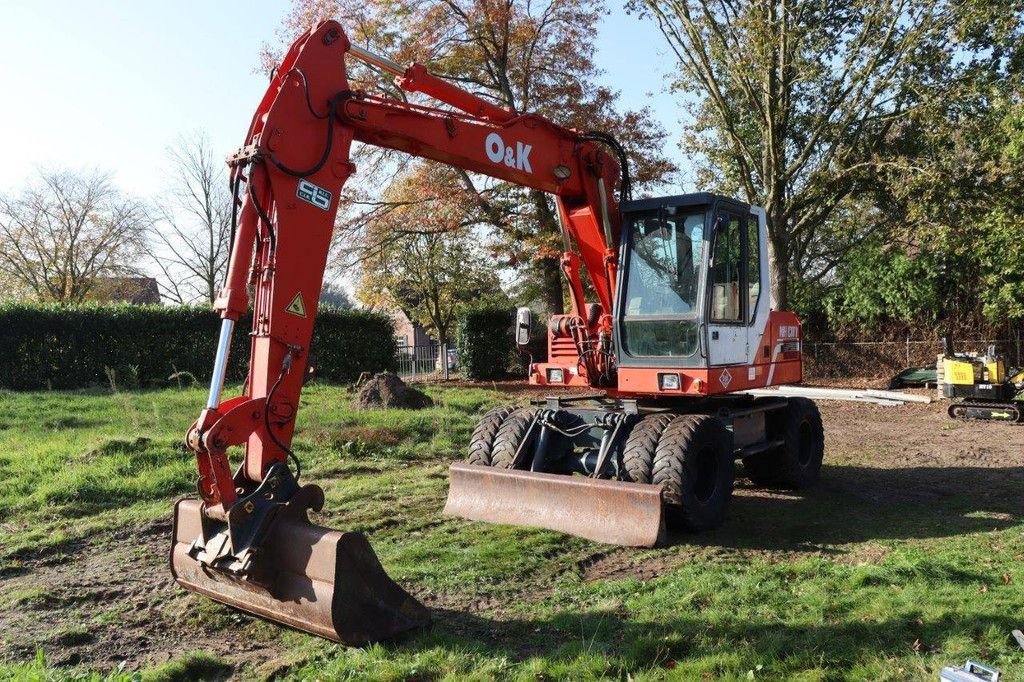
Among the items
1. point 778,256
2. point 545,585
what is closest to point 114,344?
point 778,256

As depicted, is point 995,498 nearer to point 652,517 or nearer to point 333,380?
point 652,517

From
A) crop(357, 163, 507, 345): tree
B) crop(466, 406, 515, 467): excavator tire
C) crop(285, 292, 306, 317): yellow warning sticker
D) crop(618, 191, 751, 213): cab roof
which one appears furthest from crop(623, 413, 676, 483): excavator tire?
crop(357, 163, 507, 345): tree

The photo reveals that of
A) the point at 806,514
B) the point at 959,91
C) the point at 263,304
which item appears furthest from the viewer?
the point at 959,91

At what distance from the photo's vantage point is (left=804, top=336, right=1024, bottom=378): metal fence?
2011 centimetres

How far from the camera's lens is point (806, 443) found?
8.92 meters

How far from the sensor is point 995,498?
310 inches

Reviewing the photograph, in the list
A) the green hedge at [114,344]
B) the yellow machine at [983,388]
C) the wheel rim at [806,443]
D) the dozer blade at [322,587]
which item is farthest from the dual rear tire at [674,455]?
the green hedge at [114,344]

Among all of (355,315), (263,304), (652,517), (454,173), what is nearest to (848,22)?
(454,173)

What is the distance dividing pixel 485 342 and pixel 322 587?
67.3 ft

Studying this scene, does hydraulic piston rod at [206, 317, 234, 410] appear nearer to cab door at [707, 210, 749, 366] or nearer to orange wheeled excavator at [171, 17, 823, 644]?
orange wheeled excavator at [171, 17, 823, 644]

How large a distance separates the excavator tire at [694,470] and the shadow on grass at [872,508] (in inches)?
7.5

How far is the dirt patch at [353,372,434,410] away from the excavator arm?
770cm

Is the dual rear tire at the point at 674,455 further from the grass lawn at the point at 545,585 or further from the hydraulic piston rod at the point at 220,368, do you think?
the hydraulic piston rod at the point at 220,368

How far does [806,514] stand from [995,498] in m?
2.07
